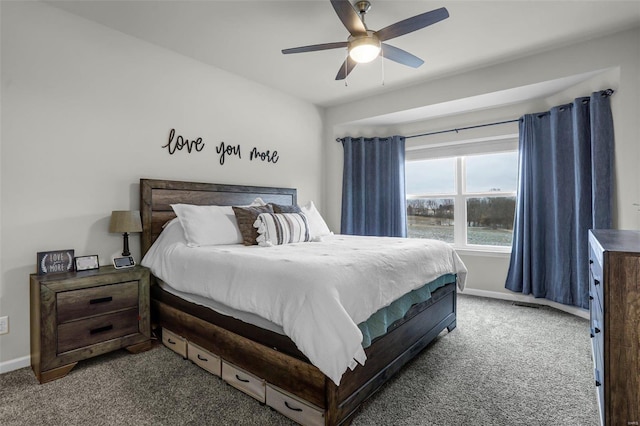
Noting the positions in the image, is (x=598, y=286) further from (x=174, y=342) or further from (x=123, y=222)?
(x=123, y=222)

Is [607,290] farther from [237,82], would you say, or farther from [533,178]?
[237,82]

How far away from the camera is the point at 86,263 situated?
2.44 meters

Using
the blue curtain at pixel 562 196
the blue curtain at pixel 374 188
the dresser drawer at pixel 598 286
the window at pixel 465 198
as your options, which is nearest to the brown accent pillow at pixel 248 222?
the blue curtain at pixel 374 188

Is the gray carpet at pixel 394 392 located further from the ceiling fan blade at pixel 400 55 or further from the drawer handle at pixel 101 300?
the ceiling fan blade at pixel 400 55

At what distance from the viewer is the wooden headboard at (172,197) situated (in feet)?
9.29

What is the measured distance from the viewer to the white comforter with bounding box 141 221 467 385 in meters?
1.45

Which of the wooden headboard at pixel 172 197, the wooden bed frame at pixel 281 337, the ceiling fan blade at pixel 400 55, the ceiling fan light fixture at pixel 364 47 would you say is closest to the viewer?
the wooden bed frame at pixel 281 337

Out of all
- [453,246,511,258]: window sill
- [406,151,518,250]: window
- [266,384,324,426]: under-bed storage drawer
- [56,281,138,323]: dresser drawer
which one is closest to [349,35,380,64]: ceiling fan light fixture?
[266,384,324,426]: under-bed storage drawer

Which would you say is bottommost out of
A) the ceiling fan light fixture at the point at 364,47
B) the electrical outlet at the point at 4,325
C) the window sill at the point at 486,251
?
the electrical outlet at the point at 4,325

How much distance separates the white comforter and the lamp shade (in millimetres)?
357

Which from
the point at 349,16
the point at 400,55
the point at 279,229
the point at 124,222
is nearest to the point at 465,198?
the point at 400,55

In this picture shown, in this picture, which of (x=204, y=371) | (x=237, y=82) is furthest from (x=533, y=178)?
(x=204, y=371)

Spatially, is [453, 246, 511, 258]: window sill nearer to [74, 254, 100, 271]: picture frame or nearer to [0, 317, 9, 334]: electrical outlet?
[74, 254, 100, 271]: picture frame

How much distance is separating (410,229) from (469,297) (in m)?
1.23
